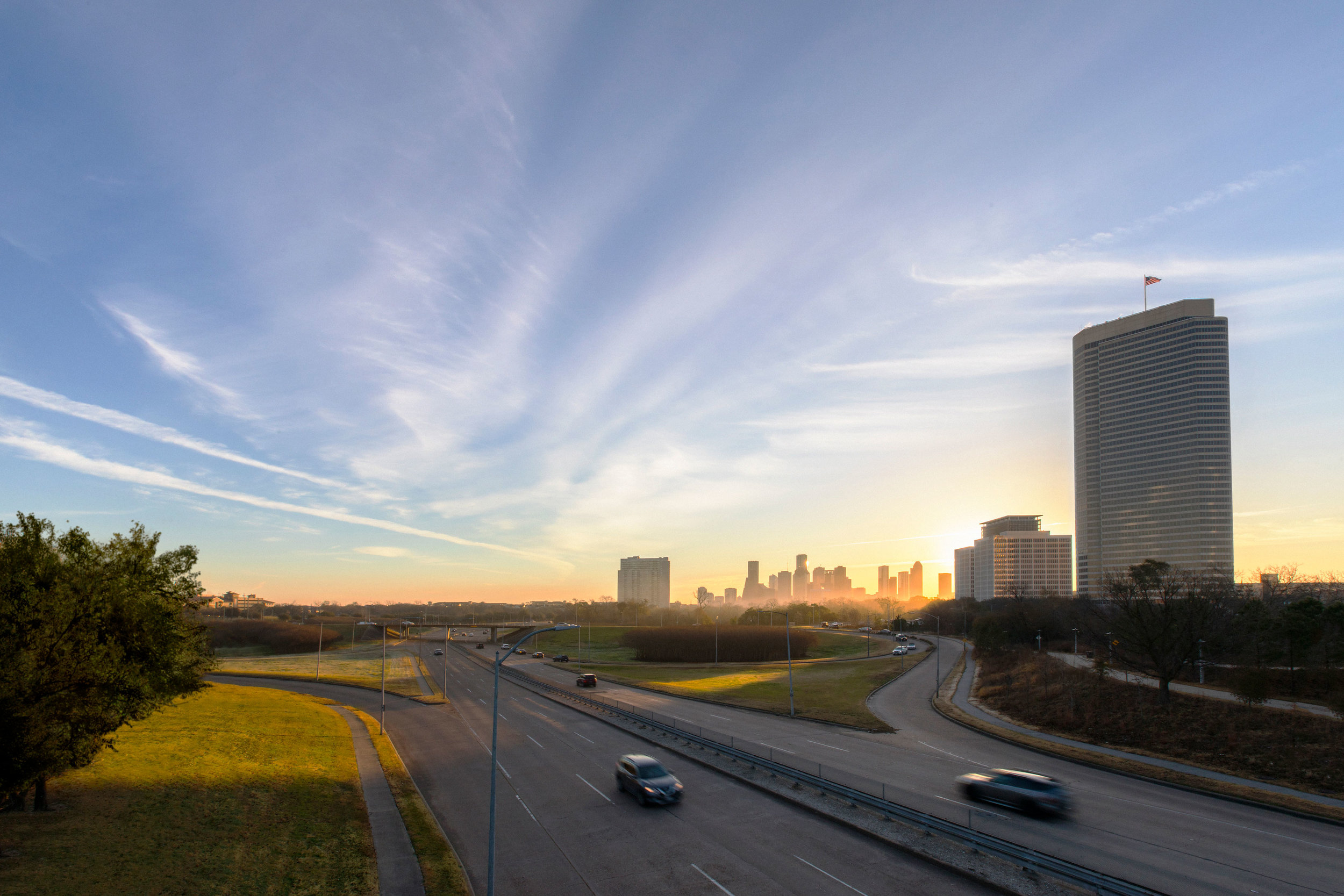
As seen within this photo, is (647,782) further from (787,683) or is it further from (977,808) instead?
(787,683)

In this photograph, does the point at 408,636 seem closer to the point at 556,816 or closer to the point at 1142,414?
the point at 556,816

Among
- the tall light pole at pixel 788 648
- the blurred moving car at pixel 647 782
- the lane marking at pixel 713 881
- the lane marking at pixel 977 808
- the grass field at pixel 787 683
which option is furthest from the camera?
the grass field at pixel 787 683

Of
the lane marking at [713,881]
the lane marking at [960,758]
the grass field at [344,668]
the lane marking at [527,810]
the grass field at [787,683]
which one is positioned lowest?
the grass field at [344,668]

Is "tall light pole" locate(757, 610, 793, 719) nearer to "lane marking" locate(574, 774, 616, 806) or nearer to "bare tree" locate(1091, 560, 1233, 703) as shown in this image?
"lane marking" locate(574, 774, 616, 806)

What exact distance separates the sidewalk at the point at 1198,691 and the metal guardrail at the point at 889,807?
101ft

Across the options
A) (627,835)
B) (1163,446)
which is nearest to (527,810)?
(627,835)

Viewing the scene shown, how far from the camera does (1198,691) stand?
1945 inches

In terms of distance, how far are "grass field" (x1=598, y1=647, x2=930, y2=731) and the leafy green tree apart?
42.3 m

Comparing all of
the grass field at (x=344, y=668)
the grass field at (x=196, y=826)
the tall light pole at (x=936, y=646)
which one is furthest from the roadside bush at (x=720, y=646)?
the grass field at (x=196, y=826)

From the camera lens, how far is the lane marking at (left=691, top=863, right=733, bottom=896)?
764 inches

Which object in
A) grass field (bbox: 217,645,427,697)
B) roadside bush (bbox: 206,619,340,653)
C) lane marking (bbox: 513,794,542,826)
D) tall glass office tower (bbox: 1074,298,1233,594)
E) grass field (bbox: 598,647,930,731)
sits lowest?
roadside bush (bbox: 206,619,340,653)

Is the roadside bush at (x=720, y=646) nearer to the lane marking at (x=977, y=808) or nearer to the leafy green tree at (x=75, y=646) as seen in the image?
the lane marking at (x=977, y=808)

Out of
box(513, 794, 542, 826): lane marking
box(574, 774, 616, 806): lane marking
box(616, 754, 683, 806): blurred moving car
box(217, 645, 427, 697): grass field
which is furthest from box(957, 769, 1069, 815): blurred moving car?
box(217, 645, 427, 697): grass field

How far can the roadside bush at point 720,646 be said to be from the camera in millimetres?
119812
